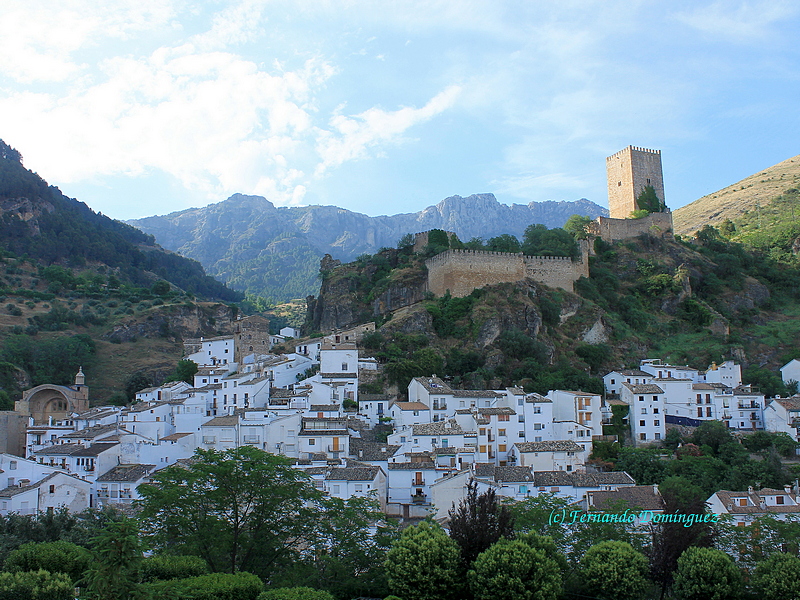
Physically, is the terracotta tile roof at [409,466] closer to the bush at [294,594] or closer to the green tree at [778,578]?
the bush at [294,594]

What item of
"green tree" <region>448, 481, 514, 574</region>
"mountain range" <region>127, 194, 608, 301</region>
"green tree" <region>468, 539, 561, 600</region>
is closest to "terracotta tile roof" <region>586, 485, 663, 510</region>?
"green tree" <region>448, 481, 514, 574</region>

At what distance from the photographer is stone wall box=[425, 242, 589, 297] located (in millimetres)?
52031

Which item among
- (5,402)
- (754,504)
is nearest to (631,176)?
(754,504)

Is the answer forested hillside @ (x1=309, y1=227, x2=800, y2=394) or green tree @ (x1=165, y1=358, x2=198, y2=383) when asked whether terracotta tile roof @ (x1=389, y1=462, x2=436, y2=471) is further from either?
green tree @ (x1=165, y1=358, x2=198, y2=383)

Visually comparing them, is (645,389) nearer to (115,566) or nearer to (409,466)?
(409,466)

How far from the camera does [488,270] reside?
52.9 metres

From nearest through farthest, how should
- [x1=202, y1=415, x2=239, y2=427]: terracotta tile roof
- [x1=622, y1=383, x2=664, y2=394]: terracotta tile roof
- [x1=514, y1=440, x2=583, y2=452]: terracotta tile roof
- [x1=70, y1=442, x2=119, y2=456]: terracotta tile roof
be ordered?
[x1=514, y1=440, x2=583, y2=452]: terracotta tile roof
[x1=70, y1=442, x2=119, y2=456]: terracotta tile roof
[x1=202, y1=415, x2=239, y2=427]: terracotta tile roof
[x1=622, y1=383, x2=664, y2=394]: terracotta tile roof

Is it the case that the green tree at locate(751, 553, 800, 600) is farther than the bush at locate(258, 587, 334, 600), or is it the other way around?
the green tree at locate(751, 553, 800, 600)

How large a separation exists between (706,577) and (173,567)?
49.3 feet

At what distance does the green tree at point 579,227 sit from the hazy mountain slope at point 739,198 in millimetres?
39737

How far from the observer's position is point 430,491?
30344mm

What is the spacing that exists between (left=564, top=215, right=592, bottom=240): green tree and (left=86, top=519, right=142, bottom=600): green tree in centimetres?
5276

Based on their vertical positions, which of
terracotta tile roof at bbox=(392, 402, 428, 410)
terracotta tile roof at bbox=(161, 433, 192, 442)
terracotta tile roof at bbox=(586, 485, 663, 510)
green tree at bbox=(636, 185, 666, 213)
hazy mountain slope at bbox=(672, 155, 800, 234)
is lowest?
terracotta tile roof at bbox=(586, 485, 663, 510)

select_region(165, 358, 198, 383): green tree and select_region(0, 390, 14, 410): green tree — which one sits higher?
select_region(165, 358, 198, 383): green tree
